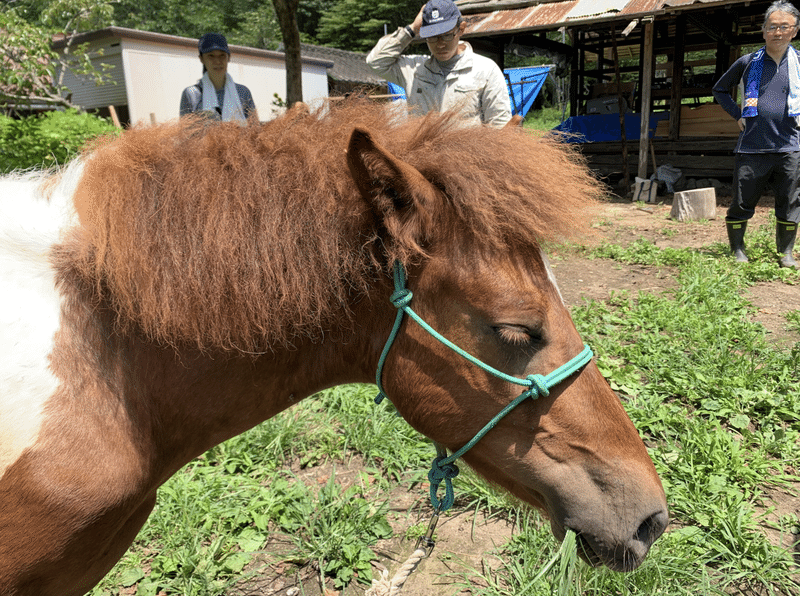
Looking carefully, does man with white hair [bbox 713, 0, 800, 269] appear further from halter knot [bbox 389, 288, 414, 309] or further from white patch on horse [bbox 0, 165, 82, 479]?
white patch on horse [bbox 0, 165, 82, 479]

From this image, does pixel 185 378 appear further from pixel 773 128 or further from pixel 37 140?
pixel 773 128

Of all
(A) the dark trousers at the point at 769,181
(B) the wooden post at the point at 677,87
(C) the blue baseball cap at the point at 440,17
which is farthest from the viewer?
(B) the wooden post at the point at 677,87


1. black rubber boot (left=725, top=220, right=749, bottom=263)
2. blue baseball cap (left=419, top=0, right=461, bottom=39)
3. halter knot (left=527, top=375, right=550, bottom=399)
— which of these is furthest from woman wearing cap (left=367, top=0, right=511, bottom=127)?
black rubber boot (left=725, top=220, right=749, bottom=263)

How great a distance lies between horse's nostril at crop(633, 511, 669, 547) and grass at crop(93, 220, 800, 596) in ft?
0.63

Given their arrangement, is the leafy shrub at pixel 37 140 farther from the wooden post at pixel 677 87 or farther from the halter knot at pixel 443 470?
the wooden post at pixel 677 87

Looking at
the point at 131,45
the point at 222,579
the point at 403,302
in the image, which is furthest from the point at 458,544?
the point at 131,45

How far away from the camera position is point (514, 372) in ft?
4.32

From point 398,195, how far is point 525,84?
15.2 metres

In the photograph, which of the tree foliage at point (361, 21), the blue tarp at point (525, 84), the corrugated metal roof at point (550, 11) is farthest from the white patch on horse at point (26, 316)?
the tree foliage at point (361, 21)

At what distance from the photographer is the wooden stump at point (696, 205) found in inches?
344

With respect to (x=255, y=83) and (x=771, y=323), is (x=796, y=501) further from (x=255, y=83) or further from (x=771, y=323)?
(x=255, y=83)

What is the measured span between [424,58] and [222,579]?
3850 mm

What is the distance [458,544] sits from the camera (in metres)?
2.44

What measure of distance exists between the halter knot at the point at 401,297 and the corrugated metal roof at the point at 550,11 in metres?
10.4
